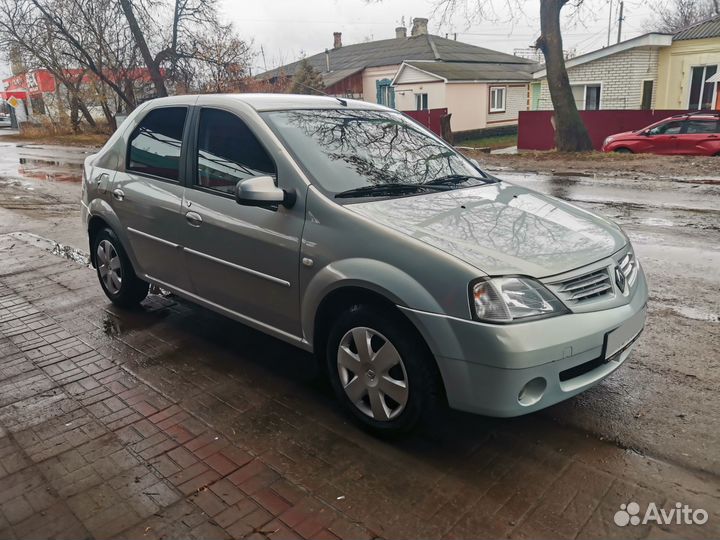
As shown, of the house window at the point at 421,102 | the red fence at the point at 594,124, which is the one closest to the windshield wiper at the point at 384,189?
the red fence at the point at 594,124

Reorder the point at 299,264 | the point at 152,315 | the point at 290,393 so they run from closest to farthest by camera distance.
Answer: the point at 299,264, the point at 290,393, the point at 152,315

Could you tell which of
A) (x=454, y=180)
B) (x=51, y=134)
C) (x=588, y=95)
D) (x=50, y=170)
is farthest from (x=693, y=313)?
(x=51, y=134)

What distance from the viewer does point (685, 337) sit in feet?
14.5

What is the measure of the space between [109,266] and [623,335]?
4.35 metres

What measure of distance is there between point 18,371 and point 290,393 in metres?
2.11

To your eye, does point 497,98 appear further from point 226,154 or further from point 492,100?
point 226,154

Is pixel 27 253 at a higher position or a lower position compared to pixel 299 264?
lower

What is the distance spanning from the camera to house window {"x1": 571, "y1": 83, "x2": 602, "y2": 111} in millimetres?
27516

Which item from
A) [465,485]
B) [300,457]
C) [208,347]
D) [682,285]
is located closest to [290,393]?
[300,457]

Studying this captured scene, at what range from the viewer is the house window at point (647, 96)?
26.1 meters

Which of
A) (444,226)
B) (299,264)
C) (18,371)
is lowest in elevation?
(18,371)

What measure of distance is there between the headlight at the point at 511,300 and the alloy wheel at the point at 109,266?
3635mm

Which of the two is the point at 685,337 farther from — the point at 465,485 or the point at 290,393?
the point at 290,393

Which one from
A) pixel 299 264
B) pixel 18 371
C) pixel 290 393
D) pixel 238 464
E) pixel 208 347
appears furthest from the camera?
pixel 208 347
